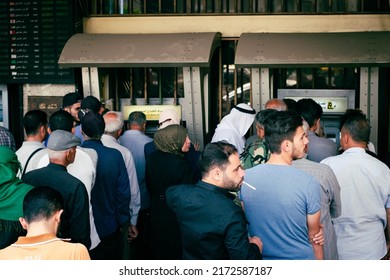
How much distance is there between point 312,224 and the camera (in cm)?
Answer: 347

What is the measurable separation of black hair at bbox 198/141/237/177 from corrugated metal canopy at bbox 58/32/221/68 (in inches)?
119

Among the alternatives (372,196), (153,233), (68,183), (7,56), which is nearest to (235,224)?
(68,183)

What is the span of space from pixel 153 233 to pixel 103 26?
3.21 meters

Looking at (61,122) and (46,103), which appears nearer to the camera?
(61,122)

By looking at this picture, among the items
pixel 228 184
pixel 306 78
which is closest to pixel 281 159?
pixel 228 184

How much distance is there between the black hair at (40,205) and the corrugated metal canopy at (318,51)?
3.50m

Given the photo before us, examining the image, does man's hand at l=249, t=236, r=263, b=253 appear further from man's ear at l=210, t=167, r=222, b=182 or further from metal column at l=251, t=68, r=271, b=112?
metal column at l=251, t=68, r=271, b=112

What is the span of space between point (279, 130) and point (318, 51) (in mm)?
2957

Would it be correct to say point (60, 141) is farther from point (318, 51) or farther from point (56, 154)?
point (318, 51)

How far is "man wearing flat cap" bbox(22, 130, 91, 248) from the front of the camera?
388 cm

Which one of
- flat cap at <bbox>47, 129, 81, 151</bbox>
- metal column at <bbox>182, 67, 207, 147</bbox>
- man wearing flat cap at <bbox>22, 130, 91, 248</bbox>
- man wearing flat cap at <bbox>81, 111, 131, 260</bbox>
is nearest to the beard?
man wearing flat cap at <bbox>22, 130, 91, 248</bbox>

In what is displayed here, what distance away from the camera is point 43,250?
2.94m

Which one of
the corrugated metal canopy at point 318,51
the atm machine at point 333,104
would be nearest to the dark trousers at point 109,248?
the corrugated metal canopy at point 318,51

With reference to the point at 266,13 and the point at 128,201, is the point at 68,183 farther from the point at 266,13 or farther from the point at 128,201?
the point at 266,13
